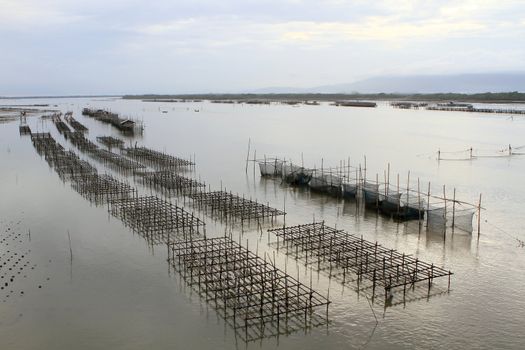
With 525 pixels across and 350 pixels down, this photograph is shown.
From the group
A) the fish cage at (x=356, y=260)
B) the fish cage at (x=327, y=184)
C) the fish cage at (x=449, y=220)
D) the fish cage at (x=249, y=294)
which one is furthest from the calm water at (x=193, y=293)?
the fish cage at (x=327, y=184)

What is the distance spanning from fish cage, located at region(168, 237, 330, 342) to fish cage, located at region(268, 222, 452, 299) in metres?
1.89

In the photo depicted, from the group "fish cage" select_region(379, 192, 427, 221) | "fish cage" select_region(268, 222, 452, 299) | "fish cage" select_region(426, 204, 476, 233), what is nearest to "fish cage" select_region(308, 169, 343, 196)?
"fish cage" select_region(379, 192, 427, 221)

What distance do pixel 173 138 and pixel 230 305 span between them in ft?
163

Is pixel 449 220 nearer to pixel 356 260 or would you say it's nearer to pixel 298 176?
pixel 356 260

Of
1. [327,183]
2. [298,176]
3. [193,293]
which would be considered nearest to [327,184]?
[327,183]

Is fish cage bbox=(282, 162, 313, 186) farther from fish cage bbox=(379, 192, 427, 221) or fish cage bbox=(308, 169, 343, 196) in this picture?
fish cage bbox=(379, 192, 427, 221)

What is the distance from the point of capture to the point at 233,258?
62.2 ft

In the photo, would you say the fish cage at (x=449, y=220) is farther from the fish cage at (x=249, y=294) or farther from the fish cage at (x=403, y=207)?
the fish cage at (x=249, y=294)

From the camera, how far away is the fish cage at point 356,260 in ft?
55.5

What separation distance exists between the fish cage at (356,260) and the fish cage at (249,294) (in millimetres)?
1885

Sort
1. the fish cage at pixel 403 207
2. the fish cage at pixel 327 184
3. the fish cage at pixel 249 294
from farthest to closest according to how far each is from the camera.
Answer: the fish cage at pixel 327 184 → the fish cage at pixel 403 207 → the fish cage at pixel 249 294

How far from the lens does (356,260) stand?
18203mm

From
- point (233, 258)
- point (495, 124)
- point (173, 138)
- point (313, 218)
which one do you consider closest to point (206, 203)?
point (313, 218)

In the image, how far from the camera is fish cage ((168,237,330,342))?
14.4 meters
